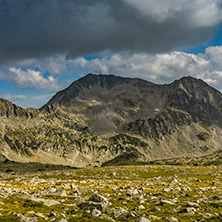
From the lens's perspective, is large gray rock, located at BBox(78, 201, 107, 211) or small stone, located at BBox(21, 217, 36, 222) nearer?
small stone, located at BBox(21, 217, 36, 222)

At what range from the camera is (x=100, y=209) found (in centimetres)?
1919

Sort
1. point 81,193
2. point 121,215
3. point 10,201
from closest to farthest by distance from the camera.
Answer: point 121,215 → point 10,201 → point 81,193

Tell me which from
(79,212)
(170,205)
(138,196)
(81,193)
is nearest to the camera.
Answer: (79,212)

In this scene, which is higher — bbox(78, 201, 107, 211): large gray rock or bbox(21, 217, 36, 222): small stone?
bbox(21, 217, 36, 222): small stone

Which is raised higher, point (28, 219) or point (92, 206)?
point (28, 219)

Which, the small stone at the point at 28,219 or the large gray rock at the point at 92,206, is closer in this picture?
the small stone at the point at 28,219

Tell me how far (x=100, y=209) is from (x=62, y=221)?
16.9ft

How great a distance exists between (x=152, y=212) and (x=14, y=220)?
10.1m

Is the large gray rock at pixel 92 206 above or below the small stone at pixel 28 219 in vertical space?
below

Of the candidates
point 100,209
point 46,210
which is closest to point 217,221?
point 100,209

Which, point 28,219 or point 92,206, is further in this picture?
point 92,206

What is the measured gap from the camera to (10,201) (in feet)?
77.9

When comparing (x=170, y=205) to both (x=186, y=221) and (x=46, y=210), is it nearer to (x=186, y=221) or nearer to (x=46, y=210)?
(x=186, y=221)

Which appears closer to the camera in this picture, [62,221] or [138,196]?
[62,221]
